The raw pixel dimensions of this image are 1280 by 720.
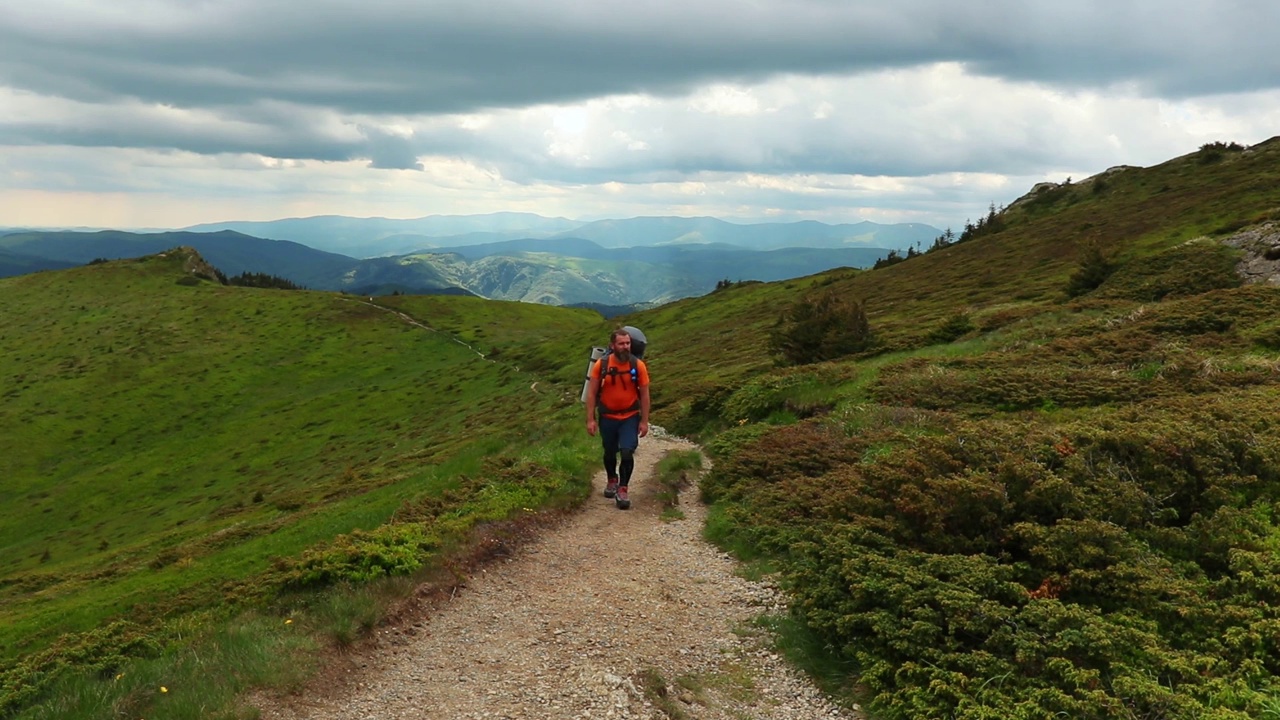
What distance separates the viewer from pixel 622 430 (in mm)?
15484

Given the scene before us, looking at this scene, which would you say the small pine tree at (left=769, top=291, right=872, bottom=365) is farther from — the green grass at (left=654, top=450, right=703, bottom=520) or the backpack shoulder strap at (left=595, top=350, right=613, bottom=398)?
the backpack shoulder strap at (left=595, top=350, right=613, bottom=398)

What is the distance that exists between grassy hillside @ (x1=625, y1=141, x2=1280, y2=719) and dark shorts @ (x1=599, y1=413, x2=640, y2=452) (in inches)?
106

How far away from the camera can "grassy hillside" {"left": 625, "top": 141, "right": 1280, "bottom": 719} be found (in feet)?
23.8

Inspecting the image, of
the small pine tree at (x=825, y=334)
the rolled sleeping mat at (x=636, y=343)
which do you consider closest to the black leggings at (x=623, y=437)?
the rolled sleeping mat at (x=636, y=343)

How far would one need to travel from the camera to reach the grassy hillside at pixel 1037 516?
23.8 feet

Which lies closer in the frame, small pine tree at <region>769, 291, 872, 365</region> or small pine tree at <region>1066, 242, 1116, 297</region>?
small pine tree at <region>769, 291, 872, 365</region>

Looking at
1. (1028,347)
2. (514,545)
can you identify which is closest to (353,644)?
(514,545)

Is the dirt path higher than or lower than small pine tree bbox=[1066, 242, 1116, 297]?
lower

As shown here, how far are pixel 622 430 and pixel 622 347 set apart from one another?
190 cm

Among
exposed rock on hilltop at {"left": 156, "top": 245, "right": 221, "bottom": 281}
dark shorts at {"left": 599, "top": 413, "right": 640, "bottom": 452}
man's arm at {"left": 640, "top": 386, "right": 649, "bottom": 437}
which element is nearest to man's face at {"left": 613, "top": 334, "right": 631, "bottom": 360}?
man's arm at {"left": 640, "top": 386, "right": 649, "bottom": 437}

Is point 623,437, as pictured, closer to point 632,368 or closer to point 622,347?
point 632,368

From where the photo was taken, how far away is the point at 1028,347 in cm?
2738

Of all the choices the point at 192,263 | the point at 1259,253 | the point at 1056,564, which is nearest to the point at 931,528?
the point at 1056,564

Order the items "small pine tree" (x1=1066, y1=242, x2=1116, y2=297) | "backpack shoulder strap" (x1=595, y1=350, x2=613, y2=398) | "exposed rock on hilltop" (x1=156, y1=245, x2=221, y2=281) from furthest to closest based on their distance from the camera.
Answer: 1. "exposed rock on hilltop" (x1=156, y1=245, x2=221, y2=281)
2. "small pine tree" (x1=1066, y1=242, x2=1116, y2=297)
3. "backpack shoulder strap" (x1=595, y1=350, x2=613, y2=398)
